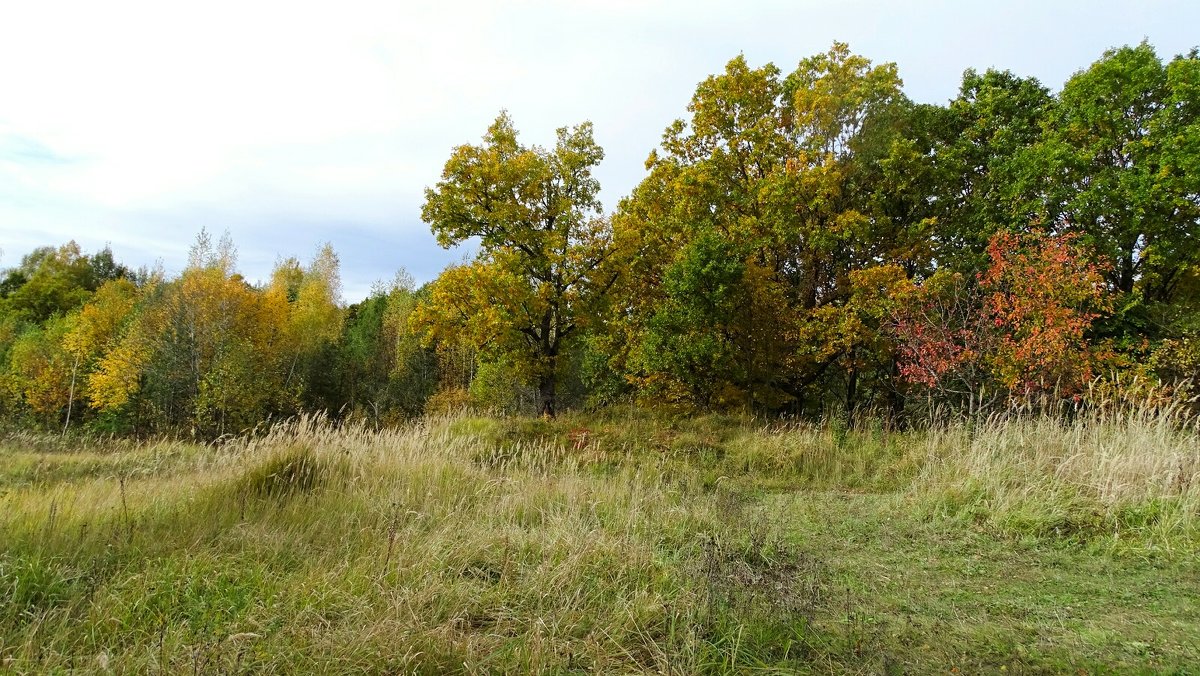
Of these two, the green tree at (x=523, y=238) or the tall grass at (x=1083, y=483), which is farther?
the green tree at (x=523, y=238)

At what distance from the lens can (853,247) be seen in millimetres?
14594

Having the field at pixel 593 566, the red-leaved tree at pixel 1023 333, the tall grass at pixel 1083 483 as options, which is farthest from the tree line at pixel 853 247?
the field at pixel 593 566

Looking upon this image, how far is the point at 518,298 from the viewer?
48.5 feet

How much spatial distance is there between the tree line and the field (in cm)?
536

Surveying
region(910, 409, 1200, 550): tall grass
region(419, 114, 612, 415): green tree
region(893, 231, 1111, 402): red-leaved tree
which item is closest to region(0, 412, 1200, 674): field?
region(910, 409, 1200, 550): tall grass

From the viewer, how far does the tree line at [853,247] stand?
10.7 metres

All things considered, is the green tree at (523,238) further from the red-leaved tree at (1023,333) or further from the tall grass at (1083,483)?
the tall grass at (1083,483)

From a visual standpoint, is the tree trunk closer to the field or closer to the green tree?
the green tree

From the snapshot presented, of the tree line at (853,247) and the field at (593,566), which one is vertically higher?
the tree line at (853,247)

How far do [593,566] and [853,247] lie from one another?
13.6m

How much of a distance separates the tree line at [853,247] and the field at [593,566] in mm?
5358

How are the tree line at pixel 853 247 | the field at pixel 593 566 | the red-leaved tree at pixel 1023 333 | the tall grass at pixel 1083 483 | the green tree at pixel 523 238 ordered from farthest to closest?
the green tree at pixel 523 238 < the tree line at pixel 853 247 < the red-leaved tree at pixel 1023 333 < the tall grass at pixel 1083 483 < the field at pixel 593 566

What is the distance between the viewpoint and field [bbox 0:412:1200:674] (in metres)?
2.46

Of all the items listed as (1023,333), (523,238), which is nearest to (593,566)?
(1023,333)
